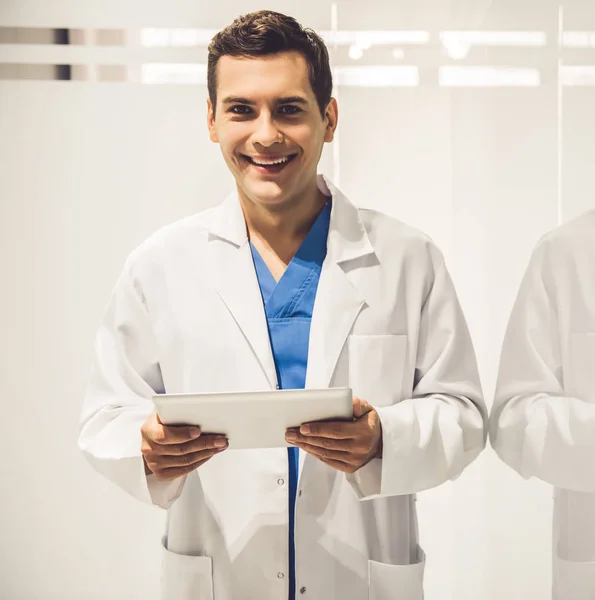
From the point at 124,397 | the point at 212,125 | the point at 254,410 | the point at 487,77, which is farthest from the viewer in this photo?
the point at 487,77

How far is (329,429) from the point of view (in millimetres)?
1342

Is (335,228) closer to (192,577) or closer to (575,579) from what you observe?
(192,577)

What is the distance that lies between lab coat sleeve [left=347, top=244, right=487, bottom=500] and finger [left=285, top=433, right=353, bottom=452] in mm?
108

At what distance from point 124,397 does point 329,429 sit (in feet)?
1.58

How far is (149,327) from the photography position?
167 cm

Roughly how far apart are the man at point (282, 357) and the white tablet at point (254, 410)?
0.79 ft

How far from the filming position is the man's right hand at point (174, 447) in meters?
1.34

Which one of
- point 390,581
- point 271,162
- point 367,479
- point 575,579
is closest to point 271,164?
point 271,162

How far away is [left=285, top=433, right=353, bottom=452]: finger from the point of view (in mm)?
1363

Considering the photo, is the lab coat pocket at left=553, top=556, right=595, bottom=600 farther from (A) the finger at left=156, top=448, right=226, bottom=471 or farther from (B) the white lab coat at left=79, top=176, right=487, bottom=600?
(A) the finger at left=156, top=448, right=226, bottom=471

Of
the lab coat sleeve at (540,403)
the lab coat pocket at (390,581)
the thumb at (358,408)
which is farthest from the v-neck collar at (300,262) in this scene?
the lab coat pocket at (390,581)

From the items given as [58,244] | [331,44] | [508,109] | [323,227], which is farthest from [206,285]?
[508,109]

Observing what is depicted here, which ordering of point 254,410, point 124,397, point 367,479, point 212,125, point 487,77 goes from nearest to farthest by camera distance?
1. point 254,410
2. point 367,479
3. point 124,397
4. point 212,125
5. point 487,77

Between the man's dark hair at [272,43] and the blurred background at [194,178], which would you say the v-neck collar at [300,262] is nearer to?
the man's dark hair at [272,43]
